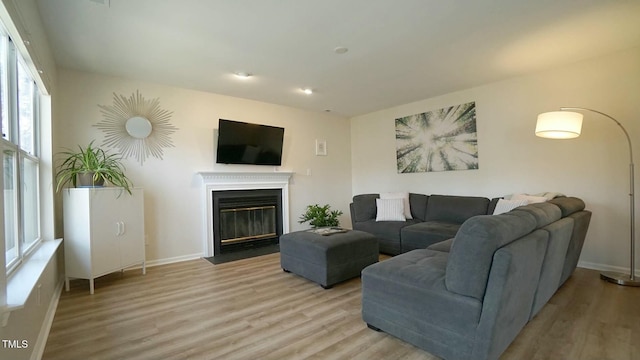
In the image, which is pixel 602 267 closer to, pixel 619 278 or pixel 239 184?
pixel 619 278

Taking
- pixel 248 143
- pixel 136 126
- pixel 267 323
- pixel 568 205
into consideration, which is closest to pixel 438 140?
pixel 568 205

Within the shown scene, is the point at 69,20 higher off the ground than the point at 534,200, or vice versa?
the point at 69,20

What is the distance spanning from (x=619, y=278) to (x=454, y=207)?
69.3 inches

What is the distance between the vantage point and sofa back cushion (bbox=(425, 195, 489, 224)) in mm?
3969

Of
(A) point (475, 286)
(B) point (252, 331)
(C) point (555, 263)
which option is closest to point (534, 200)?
(C) point (555, 263)

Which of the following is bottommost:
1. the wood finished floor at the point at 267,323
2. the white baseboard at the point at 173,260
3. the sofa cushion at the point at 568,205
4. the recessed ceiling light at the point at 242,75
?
the wood finished floor at the point at 267,323

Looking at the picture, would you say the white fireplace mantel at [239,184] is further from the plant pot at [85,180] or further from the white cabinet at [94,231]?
the plant pot at [85,180]

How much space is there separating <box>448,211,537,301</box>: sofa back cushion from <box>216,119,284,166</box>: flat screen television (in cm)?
355

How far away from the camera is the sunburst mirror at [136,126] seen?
11.6ft

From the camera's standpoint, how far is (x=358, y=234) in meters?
3.32

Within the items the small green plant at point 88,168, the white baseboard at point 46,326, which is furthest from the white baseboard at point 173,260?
the small green plant at point 88,168

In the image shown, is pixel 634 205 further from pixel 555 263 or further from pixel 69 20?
pixel 69 20

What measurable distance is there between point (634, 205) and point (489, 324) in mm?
2949

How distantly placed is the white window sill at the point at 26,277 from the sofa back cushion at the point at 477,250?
214cm
